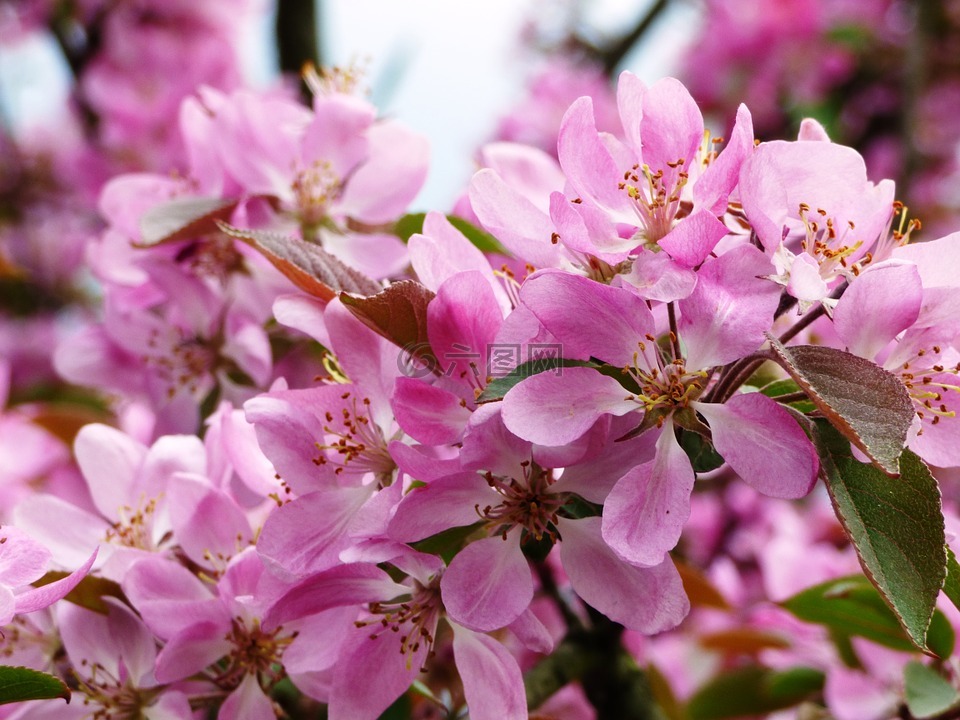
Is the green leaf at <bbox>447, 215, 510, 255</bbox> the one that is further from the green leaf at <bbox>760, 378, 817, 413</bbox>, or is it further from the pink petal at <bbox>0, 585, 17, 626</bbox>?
the pink petal at <bbox>0, 585, 17, 626</bbox>

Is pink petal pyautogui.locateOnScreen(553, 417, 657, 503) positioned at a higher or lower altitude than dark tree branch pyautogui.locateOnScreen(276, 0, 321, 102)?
higher

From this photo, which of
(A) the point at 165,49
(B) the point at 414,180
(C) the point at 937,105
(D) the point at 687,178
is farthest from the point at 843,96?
(D) the point at 687,178

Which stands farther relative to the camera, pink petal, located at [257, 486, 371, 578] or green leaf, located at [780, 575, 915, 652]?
green leaf, located at [780, 575, 915, 652]

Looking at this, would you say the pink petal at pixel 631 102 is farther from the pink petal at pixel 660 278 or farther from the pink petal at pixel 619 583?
the pink petal at pixel 619 583

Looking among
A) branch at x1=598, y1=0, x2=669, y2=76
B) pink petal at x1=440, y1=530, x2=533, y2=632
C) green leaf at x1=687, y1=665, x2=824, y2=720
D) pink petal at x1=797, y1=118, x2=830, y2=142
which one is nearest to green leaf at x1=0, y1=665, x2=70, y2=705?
pink petal at x1=440, y1=530, x2=533, y2=632

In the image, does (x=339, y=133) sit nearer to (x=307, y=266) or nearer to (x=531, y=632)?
(x=307, y=266)

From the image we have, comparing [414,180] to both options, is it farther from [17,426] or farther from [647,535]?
[17,426]

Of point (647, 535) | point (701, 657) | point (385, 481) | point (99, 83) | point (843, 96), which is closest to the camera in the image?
point (647, 535)
